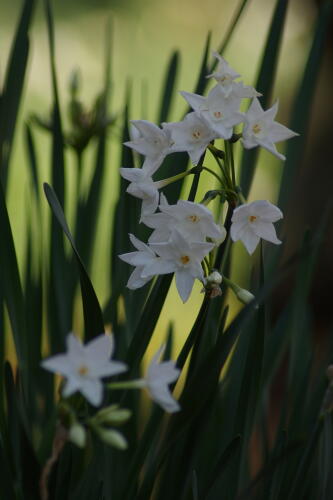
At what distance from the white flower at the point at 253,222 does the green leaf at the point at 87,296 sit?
13cm

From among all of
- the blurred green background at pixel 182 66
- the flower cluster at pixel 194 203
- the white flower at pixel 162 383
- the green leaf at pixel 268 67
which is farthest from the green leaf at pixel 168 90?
the blurred green background at pixel 182 66

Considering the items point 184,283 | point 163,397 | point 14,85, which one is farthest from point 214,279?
point 14,85

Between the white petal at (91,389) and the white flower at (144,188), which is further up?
the white flower at (144,188)

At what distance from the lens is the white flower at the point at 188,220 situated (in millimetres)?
548

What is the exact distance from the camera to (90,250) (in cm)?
103

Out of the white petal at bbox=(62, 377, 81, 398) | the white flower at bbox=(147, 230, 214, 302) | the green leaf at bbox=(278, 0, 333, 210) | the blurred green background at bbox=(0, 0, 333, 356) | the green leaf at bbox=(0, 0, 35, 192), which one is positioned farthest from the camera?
the blurred green background at bbox=(0, 0, 333, 356)

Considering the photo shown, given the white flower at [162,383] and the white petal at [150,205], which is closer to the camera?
the white flower at [162,383]

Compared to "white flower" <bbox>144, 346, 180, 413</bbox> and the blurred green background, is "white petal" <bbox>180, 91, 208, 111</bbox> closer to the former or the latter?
"white flower" <bbox>144, 346, 180, 413</bbox>

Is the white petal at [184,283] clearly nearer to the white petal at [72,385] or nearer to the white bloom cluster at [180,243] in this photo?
the white bloom cluster at [180,243]

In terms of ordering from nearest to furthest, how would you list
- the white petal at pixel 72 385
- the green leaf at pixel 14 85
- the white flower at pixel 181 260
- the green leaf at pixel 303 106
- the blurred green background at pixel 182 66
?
1. the white petal at pixel 72 385
2. the white flower at pixel 181 260
3. the green leaf at pixel 14 85
4. the green leaf at pixel 303 106
5. the blurred green background at pixel 182 66

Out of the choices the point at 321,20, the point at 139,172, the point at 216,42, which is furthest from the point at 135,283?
the point at 216,42

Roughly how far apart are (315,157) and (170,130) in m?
2.37

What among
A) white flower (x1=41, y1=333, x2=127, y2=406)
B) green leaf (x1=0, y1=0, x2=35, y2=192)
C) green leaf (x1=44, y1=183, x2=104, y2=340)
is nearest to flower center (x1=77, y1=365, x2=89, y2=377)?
white flower (x1=41, y1=333, x2=127, y2=406)

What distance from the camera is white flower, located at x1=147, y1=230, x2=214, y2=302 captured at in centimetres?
53
